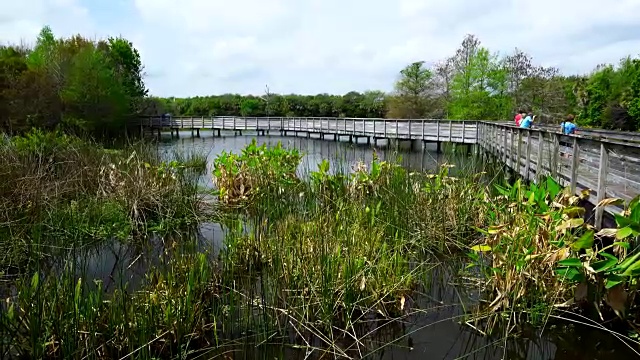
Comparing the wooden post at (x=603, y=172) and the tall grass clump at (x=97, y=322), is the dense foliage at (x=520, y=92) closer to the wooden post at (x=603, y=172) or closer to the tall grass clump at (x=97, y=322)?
the wooden post at (x=603, y=172)

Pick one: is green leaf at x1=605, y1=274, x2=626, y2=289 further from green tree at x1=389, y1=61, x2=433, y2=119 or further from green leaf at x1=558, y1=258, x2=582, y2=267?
green tree at x1=389, y1=61, x2=433, y2=119

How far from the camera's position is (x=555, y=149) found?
215 inches

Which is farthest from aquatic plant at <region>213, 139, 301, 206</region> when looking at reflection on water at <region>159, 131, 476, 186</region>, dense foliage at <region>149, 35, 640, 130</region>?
dense foliage at <region>149, 35, 640, 130</region>

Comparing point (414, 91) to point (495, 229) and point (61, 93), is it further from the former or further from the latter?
point (495, 229)

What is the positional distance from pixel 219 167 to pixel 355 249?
4541 millimetres

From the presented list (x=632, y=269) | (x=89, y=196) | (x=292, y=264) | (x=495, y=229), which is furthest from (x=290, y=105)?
(x=632, y=269)

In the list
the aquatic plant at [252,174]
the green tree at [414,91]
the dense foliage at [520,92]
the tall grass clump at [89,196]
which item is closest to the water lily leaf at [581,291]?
the aquatic plant at [252,174]

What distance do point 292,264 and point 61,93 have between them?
2358 centimetres

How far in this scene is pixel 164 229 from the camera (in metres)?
6.25

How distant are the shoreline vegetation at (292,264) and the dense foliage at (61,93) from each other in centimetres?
1394

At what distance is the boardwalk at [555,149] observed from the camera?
404 centimetres

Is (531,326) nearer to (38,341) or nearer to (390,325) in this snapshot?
(390,325)

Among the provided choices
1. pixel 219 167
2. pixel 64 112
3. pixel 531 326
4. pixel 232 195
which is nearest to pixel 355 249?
pixel 531 326

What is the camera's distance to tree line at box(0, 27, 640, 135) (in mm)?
21500
